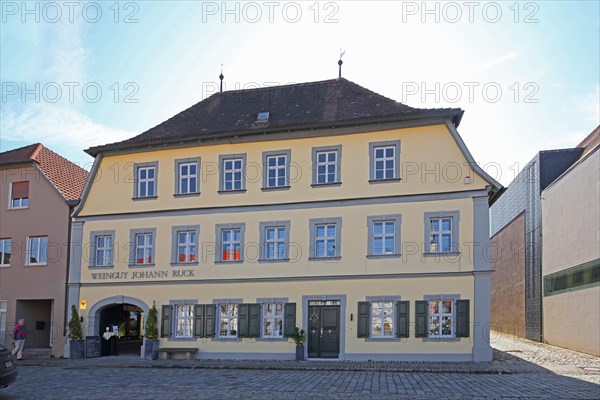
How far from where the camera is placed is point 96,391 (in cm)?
1605

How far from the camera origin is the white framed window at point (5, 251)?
2913cm

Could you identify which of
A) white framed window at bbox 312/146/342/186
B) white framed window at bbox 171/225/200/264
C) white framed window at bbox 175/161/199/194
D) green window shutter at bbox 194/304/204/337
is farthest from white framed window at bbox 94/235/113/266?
white framed window at bbox 312/146/342/186

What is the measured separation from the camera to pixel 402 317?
912 inches

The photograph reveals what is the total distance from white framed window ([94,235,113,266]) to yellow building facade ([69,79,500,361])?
→ 0.05m

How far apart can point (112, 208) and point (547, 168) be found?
21067 millimetres

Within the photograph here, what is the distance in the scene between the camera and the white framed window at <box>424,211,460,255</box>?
2319 centimetres

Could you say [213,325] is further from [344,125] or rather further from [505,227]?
[505,227]

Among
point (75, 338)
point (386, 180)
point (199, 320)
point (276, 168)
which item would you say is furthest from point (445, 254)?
point (75, 338)

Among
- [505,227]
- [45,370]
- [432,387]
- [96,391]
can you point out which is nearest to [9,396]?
[96,391]

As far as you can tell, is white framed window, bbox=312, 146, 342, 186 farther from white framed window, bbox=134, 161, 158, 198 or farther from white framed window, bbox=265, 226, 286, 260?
white framed window, bbox=134, 161, 158, 198

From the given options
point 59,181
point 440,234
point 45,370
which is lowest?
point 45,370

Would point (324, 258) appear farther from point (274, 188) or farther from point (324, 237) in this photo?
point (274, 188)

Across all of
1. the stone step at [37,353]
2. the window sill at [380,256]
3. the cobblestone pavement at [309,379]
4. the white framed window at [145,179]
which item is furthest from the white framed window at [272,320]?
the stone step at [37,353]

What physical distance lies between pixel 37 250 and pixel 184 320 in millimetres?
7705
